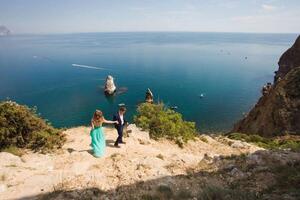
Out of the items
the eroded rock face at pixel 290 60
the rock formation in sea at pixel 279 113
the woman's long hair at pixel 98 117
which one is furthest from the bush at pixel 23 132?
the eroded rock face at pixel 290 60

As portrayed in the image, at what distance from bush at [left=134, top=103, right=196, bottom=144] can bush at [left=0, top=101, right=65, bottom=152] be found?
6.35 m

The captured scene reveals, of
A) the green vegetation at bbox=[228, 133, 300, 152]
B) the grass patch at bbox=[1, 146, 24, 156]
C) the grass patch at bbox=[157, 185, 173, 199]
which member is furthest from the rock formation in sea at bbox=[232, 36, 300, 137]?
the grass patch at bbox=[1, 146, 24, 156]

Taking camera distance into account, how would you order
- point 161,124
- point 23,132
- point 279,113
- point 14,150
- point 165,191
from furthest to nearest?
point 279,113 < point 161,124 < point 23,132 < point 14,150 < point 165,191

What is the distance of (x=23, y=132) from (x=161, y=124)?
9.03m

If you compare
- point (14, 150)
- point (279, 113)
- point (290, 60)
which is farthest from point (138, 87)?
point (14, 150)

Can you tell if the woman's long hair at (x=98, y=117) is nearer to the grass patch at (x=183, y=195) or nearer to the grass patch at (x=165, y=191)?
the grass patch at (x=165, y=191)

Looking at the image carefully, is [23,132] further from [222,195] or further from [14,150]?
[222,195]

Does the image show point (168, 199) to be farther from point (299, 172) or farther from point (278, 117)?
point (278, 117)

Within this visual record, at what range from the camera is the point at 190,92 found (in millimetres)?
85875

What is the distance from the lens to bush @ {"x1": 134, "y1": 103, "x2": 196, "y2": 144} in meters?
19.8

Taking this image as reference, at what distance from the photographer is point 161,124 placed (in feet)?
65.8

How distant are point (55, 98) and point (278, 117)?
195 ft

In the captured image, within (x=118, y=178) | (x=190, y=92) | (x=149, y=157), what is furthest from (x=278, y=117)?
(x=190, y=92)

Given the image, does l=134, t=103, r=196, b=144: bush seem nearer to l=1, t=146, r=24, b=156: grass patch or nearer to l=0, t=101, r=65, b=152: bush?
l=0, t=101, r=65, b=152: bush
